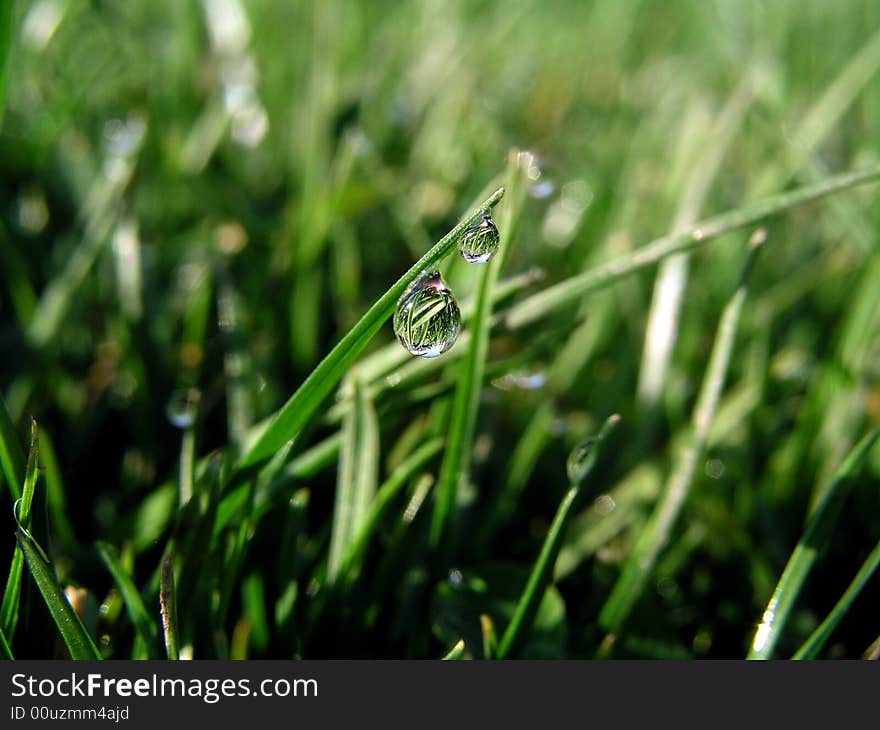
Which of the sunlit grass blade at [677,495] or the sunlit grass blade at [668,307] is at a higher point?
the sunlit grass blade at [668,307]

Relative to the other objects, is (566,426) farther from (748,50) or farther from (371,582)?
(748,50)

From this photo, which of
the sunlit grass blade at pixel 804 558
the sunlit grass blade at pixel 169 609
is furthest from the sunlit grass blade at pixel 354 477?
the sunlit grass blade at pixel 804 558

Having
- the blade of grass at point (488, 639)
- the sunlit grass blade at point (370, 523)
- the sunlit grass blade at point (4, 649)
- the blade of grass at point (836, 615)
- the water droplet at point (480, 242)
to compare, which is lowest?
the blade of grass at point (836, 615)

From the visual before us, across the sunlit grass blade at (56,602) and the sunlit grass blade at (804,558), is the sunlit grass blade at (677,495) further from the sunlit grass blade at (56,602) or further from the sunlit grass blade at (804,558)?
the sunlit grass blade at (56,602)

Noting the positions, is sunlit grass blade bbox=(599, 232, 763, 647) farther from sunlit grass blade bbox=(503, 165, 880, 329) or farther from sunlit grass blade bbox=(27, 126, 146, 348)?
sunlit grass blade bbox=(27, 126, 146, 348)

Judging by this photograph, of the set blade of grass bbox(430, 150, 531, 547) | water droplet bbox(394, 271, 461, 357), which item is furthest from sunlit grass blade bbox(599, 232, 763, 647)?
water droplet bbox(394, 271, 461, 357)

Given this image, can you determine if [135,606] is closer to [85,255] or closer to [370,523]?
[370,523]

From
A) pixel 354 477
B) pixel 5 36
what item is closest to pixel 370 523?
pixel 354 477
